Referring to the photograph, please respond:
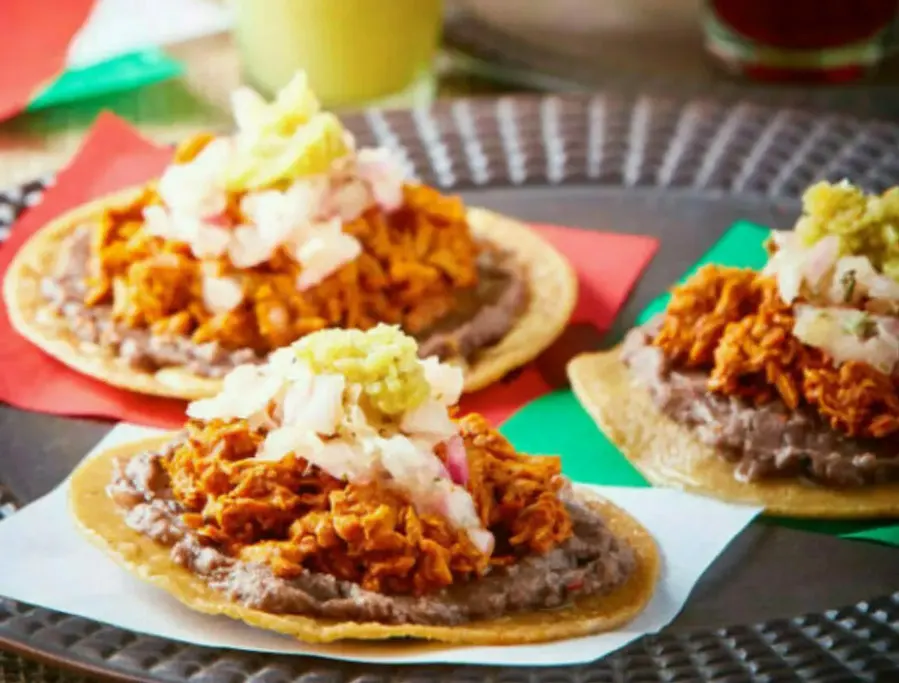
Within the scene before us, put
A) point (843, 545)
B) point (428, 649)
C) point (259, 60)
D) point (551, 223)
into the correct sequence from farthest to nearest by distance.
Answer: point (259, 60) → point (551, 223) → point (843, 545) → point (428, 649)

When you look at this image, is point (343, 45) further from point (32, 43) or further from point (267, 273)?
point (267, 273)

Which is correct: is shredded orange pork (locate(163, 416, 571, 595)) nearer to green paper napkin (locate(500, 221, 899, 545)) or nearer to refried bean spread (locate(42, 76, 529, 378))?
green paper napkin (locate(500, 221, 899, 545))

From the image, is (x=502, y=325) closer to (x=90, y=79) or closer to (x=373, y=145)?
(x=373, y=145)

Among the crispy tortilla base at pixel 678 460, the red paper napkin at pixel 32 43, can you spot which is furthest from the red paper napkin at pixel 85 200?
the red paper napkin at pixel 32 43

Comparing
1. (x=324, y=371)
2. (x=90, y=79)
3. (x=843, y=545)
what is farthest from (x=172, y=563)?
(x=90, y=79)

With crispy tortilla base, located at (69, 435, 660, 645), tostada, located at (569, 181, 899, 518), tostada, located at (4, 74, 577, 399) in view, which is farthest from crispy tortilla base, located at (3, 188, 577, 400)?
crispy tortilla base, located at (69, 435, 660, 645)

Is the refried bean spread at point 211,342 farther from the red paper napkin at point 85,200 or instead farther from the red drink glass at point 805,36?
the red drink glass at point 805,36

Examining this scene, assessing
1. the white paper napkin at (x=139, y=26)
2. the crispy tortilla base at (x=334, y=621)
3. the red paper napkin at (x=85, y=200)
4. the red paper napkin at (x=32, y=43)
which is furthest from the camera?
the white paper napkin at (x=139, y=26)
